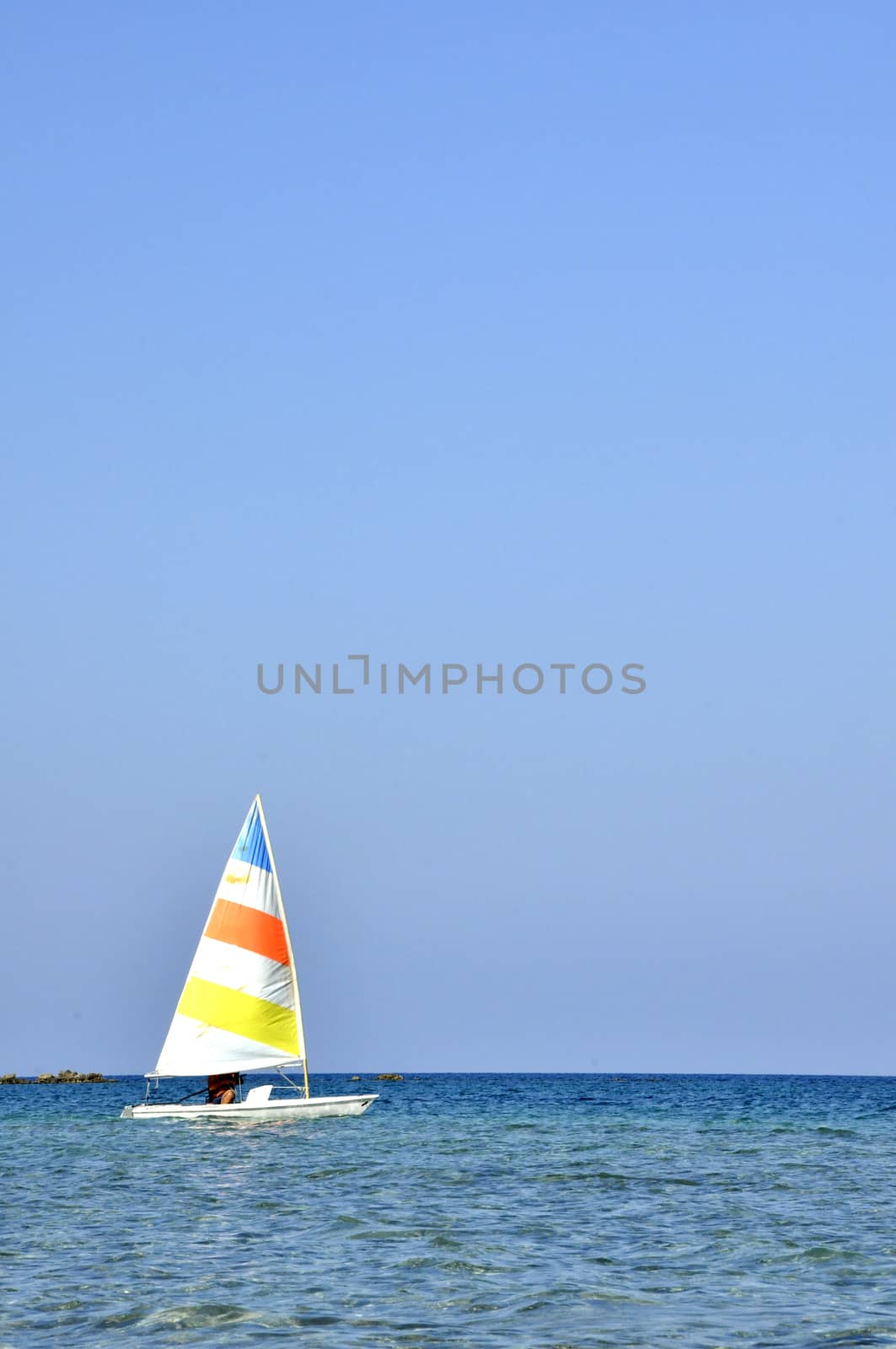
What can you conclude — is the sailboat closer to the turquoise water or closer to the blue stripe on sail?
the blue stripe on sail

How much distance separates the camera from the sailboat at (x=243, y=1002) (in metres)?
49.8

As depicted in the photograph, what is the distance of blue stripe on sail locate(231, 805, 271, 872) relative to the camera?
51250 millimetres

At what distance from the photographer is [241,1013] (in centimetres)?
4988

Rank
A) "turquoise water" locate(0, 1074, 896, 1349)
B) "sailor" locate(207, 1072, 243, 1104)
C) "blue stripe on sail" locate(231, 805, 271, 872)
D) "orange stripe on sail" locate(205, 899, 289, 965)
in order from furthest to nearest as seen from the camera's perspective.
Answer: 1. "blue stripe on sail" locate(231, 805, 271, 872)
2. "sailor" locate(207, 1072, 243, 1104)
3. "orange stripe on sail" locate(205, 899, 289, 965)
4. "turquoise water" locate(0, 1074, 896, 1349)

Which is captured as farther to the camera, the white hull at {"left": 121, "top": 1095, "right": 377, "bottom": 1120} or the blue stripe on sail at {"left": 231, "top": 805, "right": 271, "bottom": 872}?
the blue stripe on sail at {"left": 231, "top": 805, "right": 271, "bottom": 872}

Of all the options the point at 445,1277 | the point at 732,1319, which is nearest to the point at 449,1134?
the point at 445,1277

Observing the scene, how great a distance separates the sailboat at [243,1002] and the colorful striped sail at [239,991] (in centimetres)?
3

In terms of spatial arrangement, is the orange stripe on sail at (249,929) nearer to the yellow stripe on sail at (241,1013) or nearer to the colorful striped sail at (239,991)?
the colorful striped sail at (239,991)

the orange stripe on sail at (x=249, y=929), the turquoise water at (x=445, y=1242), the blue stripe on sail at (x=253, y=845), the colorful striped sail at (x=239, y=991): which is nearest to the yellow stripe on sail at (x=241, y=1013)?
the colorful striped sail at (x=239, y=991)

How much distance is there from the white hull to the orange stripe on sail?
4614 mm

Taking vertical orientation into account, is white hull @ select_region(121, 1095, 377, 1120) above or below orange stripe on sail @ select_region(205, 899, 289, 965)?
below

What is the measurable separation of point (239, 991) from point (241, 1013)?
0.74m

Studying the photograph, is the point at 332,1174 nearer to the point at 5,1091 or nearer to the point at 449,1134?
the point at 449,1134

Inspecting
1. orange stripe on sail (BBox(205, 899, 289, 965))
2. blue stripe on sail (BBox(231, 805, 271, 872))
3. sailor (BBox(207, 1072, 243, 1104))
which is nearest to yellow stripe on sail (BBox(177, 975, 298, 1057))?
orange stripe on sail (BBox(205, 899, 289, 965))
